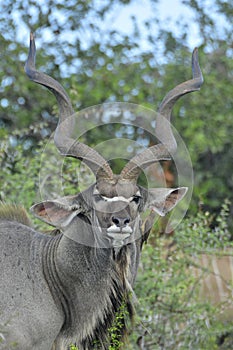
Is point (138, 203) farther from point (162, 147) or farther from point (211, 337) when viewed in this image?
point (211, 337)

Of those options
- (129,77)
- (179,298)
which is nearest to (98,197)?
(179,298)

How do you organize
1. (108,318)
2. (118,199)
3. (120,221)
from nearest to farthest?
(120,221) < (118,199) < (108,318)

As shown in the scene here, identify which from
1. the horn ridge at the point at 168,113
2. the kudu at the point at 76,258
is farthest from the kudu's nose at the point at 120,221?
the horn ridge at the point at 168,113

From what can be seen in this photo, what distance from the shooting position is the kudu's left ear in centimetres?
603

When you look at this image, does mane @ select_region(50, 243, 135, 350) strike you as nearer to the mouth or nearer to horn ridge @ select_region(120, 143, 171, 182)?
the mouth

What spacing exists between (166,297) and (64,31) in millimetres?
5068

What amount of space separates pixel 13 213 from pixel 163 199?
100cm

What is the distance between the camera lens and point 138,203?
5824 millimetres

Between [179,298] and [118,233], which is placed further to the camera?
[179,298]

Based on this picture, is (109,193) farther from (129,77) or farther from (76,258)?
(129,77)

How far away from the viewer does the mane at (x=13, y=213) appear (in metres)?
6.29

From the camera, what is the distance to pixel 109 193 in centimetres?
570

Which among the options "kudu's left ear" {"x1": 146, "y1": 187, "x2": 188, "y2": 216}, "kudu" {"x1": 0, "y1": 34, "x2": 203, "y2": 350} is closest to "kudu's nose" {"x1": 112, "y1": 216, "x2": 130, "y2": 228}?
"kudu" {"x1": 0, "y1": 34, "x2": 203, "y2": 350}

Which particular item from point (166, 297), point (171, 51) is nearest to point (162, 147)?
point (166, 297)
